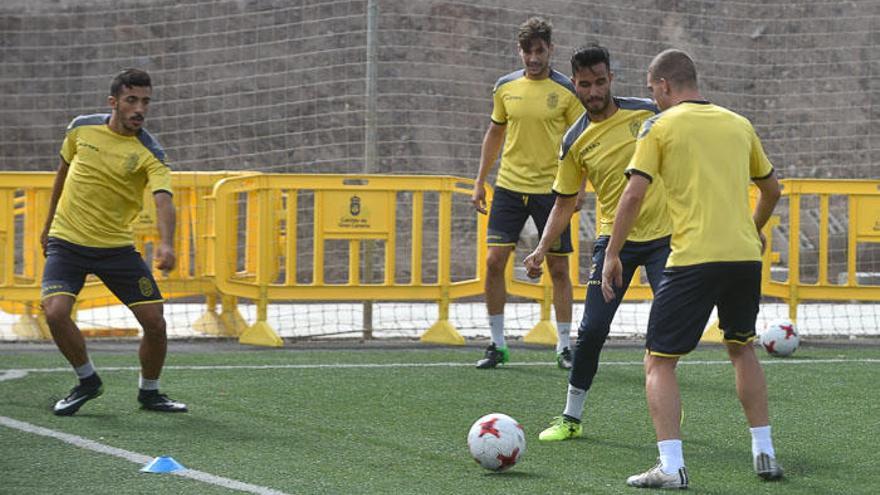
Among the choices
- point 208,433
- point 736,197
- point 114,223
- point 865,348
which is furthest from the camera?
point 865,348

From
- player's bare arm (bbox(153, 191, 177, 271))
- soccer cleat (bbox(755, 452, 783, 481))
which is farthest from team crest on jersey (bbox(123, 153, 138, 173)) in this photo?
soccer cleat (bbox(755, 452, 783, 481))

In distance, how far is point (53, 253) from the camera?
26.0 feet

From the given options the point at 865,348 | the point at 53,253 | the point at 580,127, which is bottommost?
the point at 865,348

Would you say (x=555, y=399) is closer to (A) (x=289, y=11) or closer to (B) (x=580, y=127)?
(B) (x=580, y=127)

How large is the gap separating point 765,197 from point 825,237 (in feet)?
22.4

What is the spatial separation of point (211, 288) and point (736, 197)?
24.2 feet

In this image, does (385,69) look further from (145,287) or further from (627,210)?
(627,210)

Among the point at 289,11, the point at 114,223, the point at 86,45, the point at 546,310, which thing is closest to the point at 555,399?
the point at 114,223

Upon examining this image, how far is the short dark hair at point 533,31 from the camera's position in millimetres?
9312

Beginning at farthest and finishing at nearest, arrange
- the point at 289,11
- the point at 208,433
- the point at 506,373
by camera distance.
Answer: the point at 289,11 < the point at 506,373 < the point at 208,433

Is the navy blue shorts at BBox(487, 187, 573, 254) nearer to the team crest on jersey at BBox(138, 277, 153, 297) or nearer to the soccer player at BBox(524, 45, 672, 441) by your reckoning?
the soccer player at BBox(524, 45, 672, 441)

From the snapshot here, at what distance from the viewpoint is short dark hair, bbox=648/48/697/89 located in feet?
19.1

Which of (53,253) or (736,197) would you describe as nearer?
(736,197)

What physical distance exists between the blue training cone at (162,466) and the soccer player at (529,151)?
397cm
